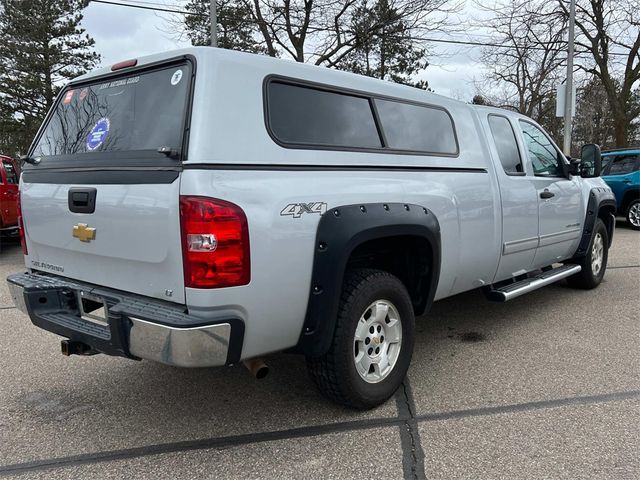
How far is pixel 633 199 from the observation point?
1157cm

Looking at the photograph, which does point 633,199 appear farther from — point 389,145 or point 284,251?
point 284,251

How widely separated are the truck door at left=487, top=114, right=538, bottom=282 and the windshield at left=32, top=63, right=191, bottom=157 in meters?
2.66

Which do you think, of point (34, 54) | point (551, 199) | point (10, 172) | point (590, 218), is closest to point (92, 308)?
point (551, 199)

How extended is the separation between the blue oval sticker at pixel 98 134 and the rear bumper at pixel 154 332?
802mm

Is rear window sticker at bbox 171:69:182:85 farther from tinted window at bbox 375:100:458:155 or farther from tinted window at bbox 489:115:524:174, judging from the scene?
tinted window at bbox 489:115:524:174

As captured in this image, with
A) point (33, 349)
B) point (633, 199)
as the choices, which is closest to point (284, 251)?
point (33, 349)

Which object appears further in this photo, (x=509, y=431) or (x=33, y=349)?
(x=33, y=349)

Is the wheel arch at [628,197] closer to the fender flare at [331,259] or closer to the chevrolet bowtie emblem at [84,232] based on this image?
the fender flare at [331,259]

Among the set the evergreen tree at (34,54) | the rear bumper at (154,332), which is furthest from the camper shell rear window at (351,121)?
the evergreen tree at (34,54)

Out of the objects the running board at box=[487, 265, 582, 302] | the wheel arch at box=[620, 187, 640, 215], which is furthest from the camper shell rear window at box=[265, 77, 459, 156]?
the wheel arch at box=[620, 187, 640, 215]

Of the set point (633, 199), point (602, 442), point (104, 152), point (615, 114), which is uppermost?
point (615, 114)

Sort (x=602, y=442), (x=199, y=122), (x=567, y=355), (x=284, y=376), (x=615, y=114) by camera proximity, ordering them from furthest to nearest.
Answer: (x=615, y=114)
(x=567, y=355)
(x=284, y=376)
(x=602, y=442)
(x=199, y=122)

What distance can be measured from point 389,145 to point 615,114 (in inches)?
892

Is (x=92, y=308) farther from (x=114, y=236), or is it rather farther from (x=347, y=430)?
(x=347, y=430)
